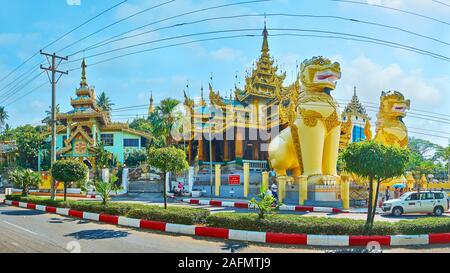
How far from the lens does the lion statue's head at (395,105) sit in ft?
81.4

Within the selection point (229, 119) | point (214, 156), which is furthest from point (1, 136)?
point (229, 119)

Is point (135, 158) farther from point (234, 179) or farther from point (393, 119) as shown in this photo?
point (393, 119)

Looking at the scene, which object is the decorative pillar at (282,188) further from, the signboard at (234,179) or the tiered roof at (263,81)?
the tiered roof at (263,81)

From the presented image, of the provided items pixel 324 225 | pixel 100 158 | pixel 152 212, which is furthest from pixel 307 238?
pixel 100 158

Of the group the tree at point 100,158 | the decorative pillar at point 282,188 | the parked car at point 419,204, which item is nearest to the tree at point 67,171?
the decorative pillar at point 282,188

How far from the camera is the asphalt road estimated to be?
8.97m

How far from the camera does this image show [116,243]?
380 inches

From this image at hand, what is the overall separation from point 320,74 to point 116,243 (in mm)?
13831

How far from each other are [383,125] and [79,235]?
21.2 meters

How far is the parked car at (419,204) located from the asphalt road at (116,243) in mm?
7140

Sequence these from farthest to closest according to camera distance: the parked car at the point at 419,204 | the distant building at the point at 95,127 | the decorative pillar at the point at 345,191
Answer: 1. the distant building at the point at 95,127
2. the decorative pillar at the point at 345,191
3. the parked car at the point at 419,204

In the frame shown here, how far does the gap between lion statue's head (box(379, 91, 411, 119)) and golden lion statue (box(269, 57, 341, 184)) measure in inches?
284

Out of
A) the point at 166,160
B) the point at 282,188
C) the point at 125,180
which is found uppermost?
the point at 166,160

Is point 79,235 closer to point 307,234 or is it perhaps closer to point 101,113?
point 307,234
